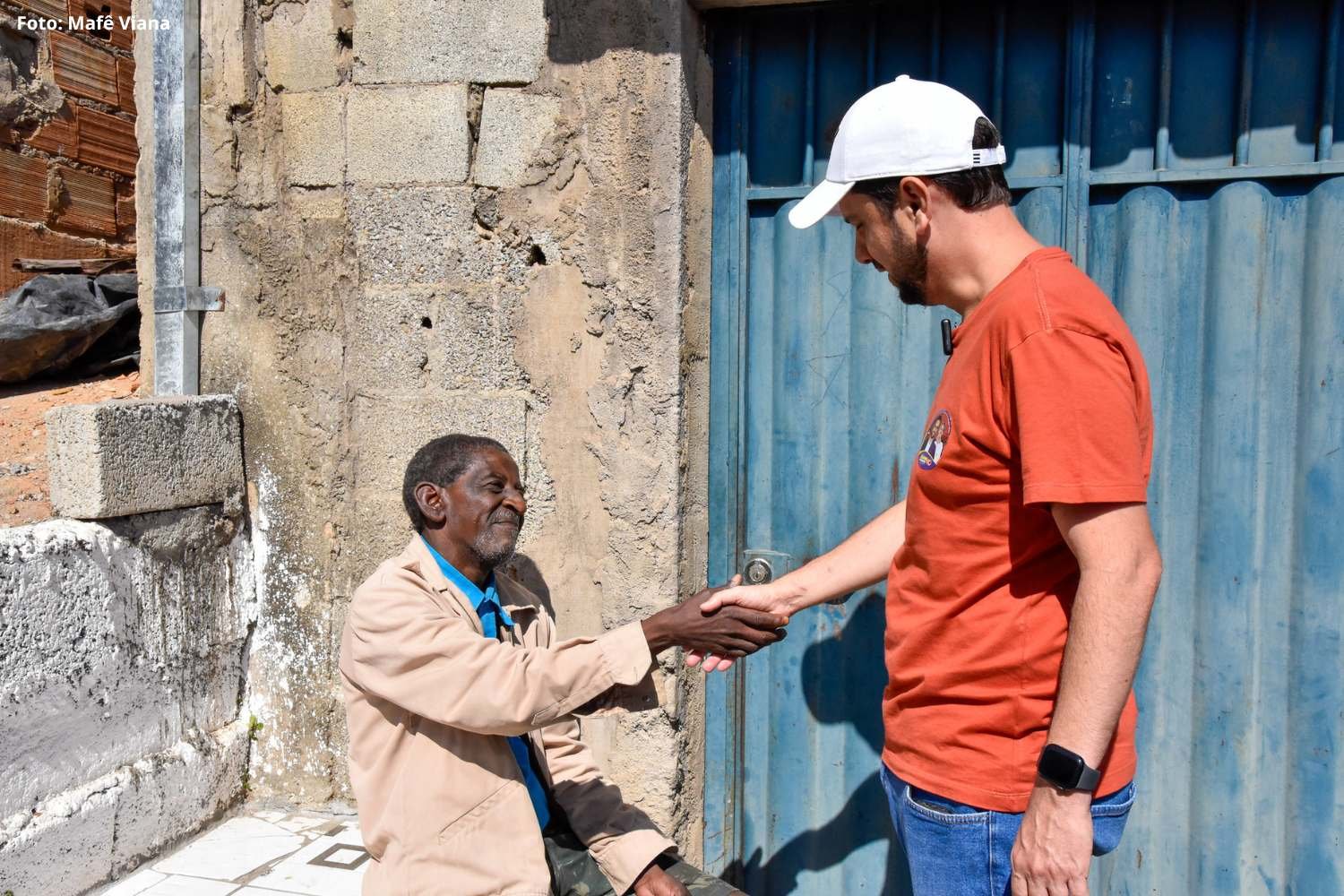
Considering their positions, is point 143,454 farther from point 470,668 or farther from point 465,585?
point 470,668

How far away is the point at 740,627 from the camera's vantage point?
218cm

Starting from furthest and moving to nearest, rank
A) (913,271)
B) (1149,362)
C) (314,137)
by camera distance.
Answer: (314,137) → (1149,362) → (913,271)

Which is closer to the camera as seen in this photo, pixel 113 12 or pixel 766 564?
pixel 766 564

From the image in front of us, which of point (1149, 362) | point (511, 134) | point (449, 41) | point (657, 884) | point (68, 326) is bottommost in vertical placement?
point (657, 884)

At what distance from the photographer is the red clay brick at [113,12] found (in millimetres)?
4570

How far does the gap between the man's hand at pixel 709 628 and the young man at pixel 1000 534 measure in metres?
0.37

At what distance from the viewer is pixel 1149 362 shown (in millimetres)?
2578

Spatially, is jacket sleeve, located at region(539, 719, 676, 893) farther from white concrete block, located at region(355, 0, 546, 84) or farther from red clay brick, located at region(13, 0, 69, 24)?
red clay brick, located at region(13, 0, 69, 24)

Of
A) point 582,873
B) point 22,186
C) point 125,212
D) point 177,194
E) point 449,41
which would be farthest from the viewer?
point 125,212

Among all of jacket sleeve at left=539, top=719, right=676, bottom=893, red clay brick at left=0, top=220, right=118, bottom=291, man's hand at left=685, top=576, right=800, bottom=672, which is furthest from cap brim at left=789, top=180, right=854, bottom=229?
red clay brick at left=0, top=220, right=118, bottom=291

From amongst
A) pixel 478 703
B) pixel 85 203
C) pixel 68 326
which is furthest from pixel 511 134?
pixel 85 203

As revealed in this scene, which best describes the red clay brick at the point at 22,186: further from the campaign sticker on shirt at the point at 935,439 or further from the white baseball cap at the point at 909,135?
the campaign sticker on shirt at the point at 935,439

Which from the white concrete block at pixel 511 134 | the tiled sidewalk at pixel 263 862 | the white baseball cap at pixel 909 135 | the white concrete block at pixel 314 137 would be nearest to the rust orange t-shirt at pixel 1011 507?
the white baseball cap at pixel 909 135

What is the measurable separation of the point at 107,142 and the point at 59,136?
0.97ft
